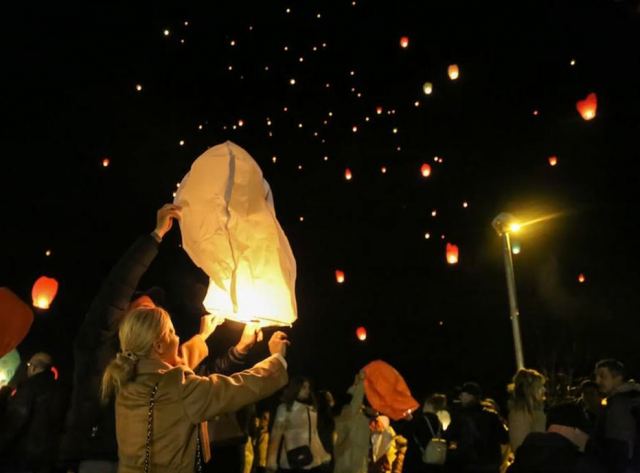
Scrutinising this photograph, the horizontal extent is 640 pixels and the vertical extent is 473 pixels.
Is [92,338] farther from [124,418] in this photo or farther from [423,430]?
[423,430]

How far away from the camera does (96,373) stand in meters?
3.27

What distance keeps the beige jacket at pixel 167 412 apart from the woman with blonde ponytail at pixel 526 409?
4396 mm

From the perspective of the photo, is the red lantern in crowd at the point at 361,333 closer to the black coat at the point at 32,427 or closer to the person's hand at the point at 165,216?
the black coat at the point at 32,427

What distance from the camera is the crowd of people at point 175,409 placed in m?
2.74

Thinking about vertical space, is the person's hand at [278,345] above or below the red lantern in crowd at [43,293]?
below

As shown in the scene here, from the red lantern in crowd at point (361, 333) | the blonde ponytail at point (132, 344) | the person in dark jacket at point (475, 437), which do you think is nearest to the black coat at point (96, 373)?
the blonde ponytail at point (132, 344)

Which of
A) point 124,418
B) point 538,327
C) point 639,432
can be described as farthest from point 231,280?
point 538,327

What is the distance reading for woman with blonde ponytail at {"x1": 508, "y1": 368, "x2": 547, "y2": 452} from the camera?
6317mm

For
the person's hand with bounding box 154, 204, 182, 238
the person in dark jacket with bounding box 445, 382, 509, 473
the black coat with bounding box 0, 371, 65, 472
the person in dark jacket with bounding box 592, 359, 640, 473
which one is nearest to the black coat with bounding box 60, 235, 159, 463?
the person's hand with bounding box 154, 204, 182, 238

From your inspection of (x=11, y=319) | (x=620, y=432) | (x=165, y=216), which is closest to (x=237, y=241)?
(x=165, y=216)

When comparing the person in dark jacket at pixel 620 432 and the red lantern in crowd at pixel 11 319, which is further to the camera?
the red lantern in crowd at pixel 11 319

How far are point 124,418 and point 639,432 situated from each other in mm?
3135

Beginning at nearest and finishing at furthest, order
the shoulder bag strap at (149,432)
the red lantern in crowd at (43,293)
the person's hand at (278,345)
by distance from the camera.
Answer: the shoulder bag strap at (149,432) → the person's hand at (278,345) → the red lantern in crowd at (43,293)

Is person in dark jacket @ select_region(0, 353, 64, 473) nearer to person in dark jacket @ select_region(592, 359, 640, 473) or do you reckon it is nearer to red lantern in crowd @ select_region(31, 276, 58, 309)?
person in dark jacket @ select_region(592, 359, 640, 473)
